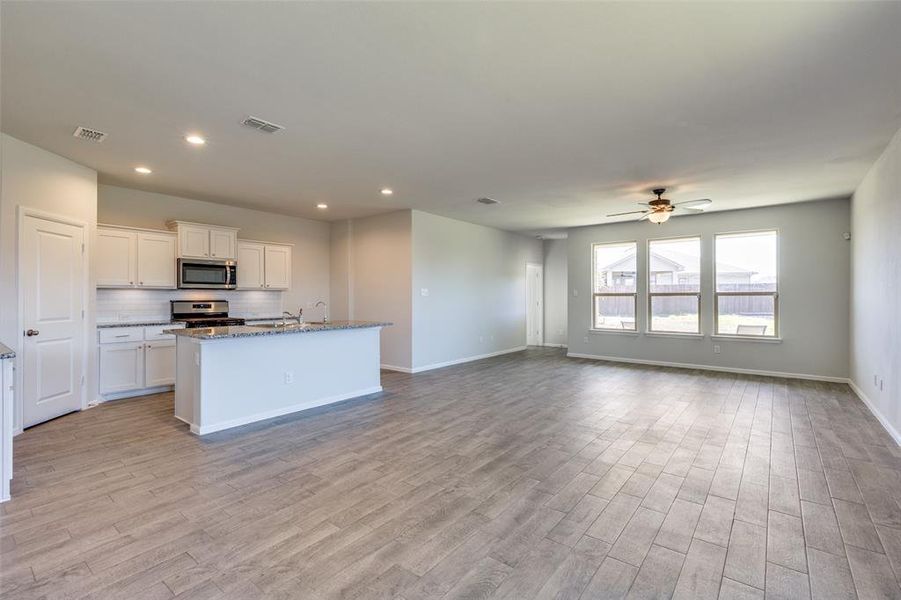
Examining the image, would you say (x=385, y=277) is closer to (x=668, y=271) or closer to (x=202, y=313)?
(x=202, y=313)

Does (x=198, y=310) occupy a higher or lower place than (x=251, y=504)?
higher

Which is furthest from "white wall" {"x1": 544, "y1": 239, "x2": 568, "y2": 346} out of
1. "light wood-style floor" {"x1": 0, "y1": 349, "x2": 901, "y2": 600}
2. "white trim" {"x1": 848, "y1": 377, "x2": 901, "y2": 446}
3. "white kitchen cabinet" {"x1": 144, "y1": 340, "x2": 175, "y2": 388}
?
"white kitchen cabinet" {"x1": 144, "y1": 340, "x2": 175, "y2": 388}

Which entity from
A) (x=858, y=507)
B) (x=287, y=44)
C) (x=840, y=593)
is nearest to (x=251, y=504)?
(x=287, y=44)

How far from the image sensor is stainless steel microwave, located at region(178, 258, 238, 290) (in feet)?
19.3

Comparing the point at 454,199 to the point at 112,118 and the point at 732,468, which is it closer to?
the point at 112,118

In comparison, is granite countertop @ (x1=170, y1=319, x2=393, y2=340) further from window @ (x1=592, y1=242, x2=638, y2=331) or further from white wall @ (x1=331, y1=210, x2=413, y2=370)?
window @ (x1=592, y1=242, x2=638, y2=331)

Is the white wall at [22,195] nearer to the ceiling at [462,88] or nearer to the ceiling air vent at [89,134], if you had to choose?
the ceiling at [462,88]

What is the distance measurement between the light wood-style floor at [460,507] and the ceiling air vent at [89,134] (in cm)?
272

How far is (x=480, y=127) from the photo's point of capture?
3.54 metres

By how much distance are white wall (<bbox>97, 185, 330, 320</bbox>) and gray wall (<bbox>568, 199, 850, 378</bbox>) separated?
628 cm

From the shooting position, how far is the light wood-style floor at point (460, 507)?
1.90 metres

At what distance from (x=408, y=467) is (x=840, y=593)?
2.40 meters

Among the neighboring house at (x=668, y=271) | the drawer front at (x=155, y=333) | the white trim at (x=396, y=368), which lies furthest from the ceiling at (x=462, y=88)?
the white trim at (x=396, y=368)

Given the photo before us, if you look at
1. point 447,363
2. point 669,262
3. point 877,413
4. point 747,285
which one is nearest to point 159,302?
point 447,363
